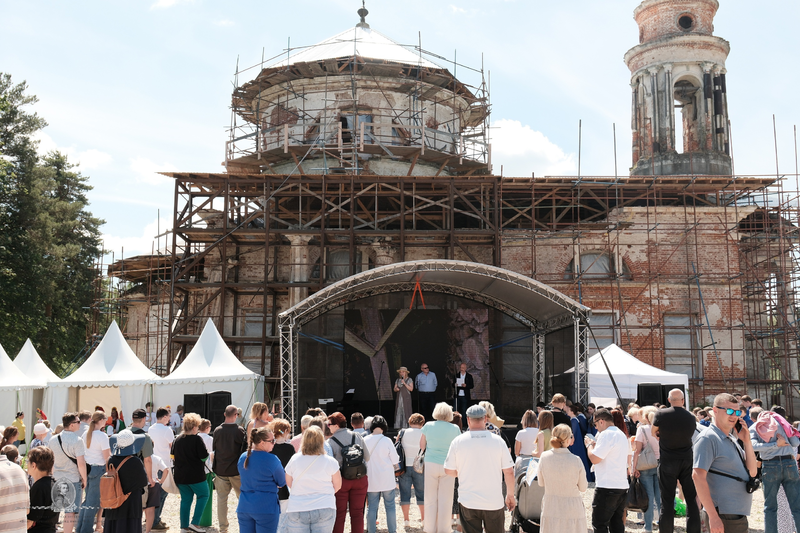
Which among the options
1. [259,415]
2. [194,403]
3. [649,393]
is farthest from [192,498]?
[649,393]

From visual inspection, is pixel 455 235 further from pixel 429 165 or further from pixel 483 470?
pixel 483 470

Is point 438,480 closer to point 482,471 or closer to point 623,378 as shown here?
point 482,471

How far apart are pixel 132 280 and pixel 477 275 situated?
65.1ft

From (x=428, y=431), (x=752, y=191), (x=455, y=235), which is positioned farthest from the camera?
(x=752, y=191)

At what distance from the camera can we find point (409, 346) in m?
23.9

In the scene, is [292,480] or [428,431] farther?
[428,431]

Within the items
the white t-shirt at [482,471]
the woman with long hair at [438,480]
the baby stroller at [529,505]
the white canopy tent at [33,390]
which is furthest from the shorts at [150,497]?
the white canopy tent at [33,390]

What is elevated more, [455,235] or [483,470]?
[455,235]

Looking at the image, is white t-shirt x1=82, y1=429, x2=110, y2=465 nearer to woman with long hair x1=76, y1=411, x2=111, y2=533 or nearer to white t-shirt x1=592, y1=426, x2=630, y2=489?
woman with long hair x1=76, y1=411, x2=111, y2=533

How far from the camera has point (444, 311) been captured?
23.8 metres

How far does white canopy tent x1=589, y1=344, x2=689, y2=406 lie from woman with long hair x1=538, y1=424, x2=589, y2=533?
13.3m

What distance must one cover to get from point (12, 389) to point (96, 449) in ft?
41.0

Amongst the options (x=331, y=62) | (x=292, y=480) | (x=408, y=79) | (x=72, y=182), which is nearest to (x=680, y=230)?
(x=408, y=79)

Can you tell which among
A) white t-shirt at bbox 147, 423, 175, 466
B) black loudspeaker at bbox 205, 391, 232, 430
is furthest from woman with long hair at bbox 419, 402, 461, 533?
black loudspeaker at bbox 205, 391, 232, 430
